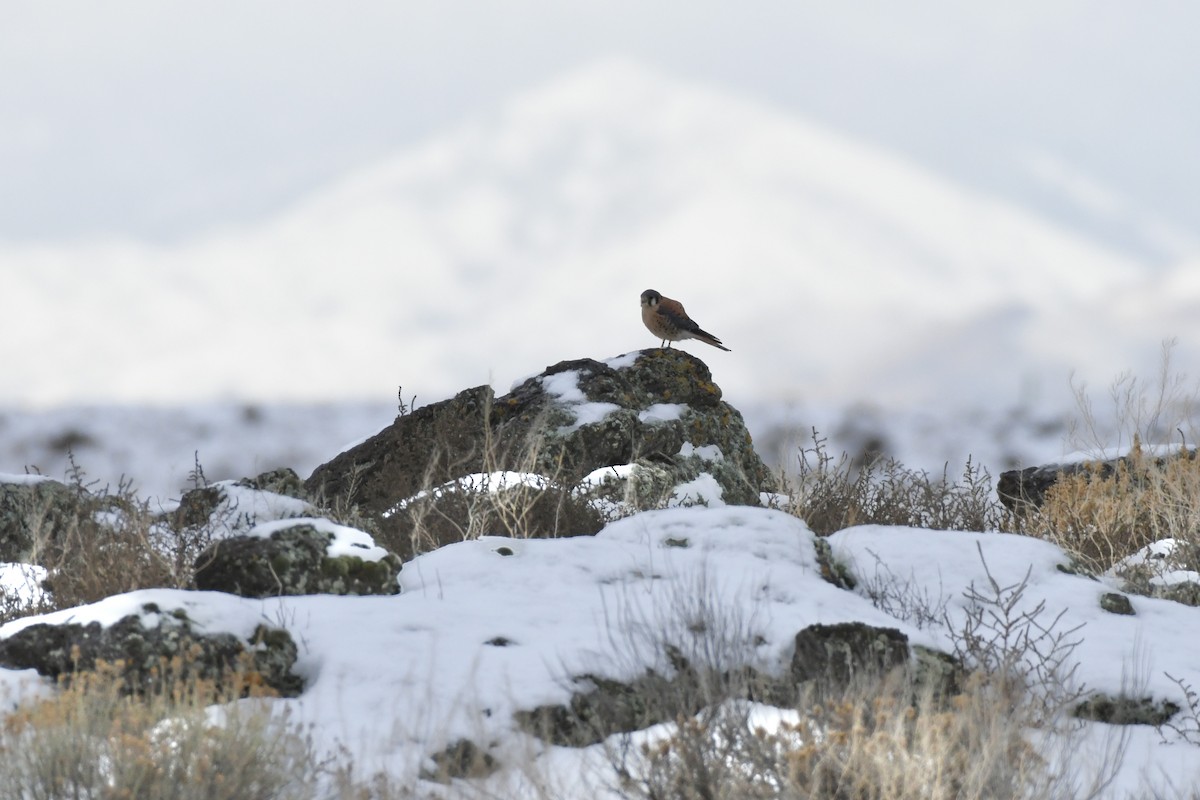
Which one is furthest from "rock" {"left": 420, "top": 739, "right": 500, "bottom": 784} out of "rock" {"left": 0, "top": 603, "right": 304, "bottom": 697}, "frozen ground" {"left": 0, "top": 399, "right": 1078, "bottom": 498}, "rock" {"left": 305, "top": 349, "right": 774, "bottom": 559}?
"frozen ground" {"left": 0, "top": 399, "right": 1078, "bottom": 498}

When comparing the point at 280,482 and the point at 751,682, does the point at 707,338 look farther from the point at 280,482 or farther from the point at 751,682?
the point at 751,682

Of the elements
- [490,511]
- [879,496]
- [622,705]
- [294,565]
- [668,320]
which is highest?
[668,320]

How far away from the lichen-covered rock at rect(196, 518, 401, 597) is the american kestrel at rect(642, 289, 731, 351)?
5.28 metres

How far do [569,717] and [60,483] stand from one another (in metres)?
6.43

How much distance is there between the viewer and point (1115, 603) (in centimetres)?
655

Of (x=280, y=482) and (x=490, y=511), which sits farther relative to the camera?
(x=280, y=482)

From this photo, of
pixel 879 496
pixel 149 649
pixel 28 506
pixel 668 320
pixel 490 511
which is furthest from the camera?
pixel 668 320

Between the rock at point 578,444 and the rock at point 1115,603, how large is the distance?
297 centimetres

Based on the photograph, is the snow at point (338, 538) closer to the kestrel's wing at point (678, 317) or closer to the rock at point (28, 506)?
the rock at point (28, 506)

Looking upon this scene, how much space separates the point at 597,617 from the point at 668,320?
18.2ft

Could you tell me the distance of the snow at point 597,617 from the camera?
4.73m

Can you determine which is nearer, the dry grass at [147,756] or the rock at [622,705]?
the dry grass at [147,756]

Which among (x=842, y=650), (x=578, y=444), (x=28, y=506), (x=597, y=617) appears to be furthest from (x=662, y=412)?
(x=842, y=650)

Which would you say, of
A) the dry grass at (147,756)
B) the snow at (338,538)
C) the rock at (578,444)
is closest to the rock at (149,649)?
the dry grass at (147,756)
